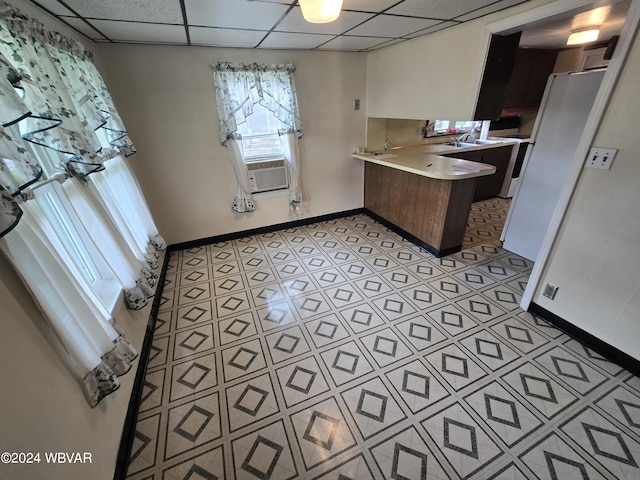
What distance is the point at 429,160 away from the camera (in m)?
3.07

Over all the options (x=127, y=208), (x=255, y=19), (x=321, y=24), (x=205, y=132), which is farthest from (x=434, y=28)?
(x=127, y=208)

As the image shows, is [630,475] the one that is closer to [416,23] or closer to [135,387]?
[135,387]

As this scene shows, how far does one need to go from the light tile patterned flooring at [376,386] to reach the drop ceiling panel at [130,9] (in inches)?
83.2

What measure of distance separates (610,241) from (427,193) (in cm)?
148

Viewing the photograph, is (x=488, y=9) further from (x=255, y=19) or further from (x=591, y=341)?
(x=591, y=341)

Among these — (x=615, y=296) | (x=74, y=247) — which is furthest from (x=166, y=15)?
(x=615, y=296)

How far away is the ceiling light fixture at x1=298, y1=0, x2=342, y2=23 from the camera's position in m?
1.20

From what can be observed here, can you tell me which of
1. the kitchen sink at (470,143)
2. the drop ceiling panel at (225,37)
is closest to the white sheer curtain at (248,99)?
the drop ceiling panel at (225,37)

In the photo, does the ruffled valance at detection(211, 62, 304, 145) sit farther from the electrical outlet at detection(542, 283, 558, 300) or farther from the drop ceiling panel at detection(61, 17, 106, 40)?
the electrical outlet at detection(542, 283, 558, 300)

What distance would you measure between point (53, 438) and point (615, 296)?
2.86m

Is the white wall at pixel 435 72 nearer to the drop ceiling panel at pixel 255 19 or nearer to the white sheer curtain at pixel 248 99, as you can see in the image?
the drop ceiling panel at pixel 255 19

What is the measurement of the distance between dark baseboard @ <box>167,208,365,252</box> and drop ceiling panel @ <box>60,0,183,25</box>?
2209 mm

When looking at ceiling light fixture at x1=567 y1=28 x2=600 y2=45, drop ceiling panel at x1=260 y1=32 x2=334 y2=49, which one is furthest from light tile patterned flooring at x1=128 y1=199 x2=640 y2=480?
ceiling light fixture at x1=567 y1=28 x2=600 y2=45

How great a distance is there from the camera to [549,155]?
249 centimetres
